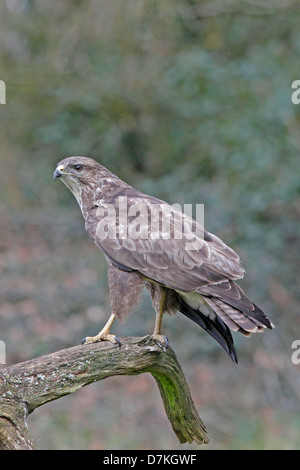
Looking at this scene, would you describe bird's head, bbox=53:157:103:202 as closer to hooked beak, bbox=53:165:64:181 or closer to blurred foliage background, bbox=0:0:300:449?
hooked beak, bbox=53:165:64:181

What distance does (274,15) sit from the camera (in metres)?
9.51

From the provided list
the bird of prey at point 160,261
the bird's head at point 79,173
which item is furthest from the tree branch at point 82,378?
the bird's head at point 79,173

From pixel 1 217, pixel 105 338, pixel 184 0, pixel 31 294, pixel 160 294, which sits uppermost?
pixel 184 0

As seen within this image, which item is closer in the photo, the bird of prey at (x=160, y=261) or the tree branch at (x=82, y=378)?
the tree branch at (x=82, y=378)

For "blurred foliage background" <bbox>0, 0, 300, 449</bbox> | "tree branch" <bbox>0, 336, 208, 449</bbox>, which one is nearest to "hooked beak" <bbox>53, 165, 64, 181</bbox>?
"tree branch" <bbox>0, 336, 208, 449</bbox>

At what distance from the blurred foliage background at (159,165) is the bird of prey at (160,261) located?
3783mm

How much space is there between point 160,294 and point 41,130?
22.0ft

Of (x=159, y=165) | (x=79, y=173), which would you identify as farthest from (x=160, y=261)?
(x=159, y=165)

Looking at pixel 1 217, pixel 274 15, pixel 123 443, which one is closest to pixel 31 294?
pixel 1 217

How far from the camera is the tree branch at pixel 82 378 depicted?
3.52 m

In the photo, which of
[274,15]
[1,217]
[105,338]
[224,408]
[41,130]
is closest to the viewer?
[105,338]

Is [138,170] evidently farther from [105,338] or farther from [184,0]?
[105,338]

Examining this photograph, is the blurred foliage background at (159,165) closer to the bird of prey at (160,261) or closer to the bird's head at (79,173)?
the bird of prey at (160,261)

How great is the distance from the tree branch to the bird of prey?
162 millimetres
